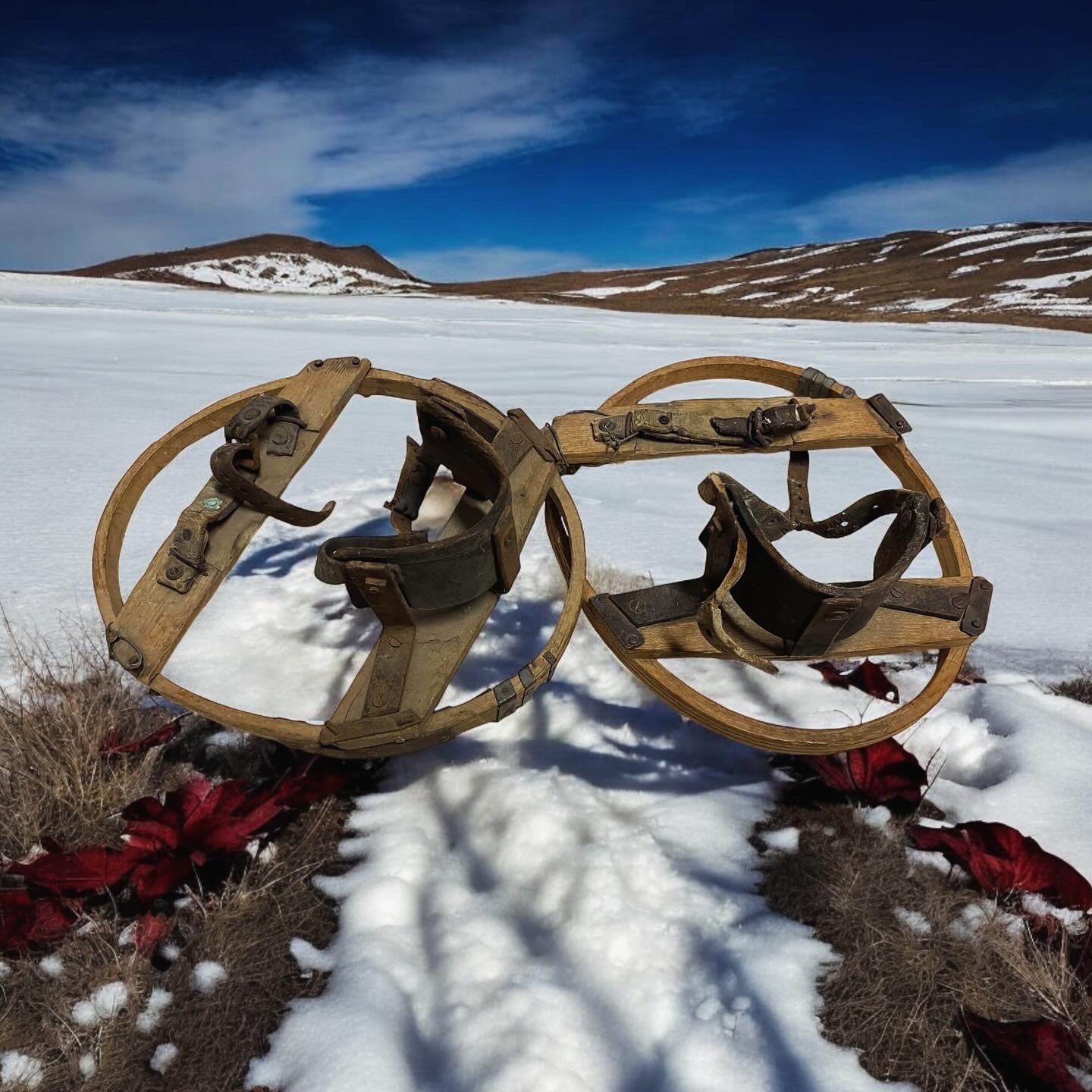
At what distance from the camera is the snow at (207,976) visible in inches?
55.4

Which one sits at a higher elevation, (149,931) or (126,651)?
(126,651)

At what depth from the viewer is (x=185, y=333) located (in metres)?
8.95

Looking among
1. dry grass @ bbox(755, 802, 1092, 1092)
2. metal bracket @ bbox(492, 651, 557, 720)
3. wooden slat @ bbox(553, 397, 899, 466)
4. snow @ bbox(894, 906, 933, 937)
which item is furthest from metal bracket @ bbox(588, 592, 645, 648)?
snow @ bbox(894, 906, 933, 937)

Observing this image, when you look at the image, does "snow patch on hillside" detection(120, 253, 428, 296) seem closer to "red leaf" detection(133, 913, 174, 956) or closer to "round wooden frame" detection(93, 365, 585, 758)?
"round wooden frame" detection(93, 365, 585, 758)

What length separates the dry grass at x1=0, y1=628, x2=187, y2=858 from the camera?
1.71 meters

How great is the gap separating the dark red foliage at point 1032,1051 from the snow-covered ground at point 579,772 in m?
0.22

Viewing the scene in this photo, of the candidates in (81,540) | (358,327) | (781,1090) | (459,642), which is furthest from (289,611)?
(358,327)

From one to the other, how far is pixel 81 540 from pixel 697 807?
2709 millimetres

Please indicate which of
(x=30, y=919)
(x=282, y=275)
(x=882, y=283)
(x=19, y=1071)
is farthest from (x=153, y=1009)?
(x=882, y=283)

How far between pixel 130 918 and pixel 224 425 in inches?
46.4

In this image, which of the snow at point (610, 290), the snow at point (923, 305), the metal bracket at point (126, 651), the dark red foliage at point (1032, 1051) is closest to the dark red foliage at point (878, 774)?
the dark red foliage at point (1032, 1051)

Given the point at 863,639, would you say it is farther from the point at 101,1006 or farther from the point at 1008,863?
the point at 101,1006

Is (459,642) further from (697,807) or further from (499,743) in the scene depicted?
(697,807)

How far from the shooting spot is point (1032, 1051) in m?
1.21
